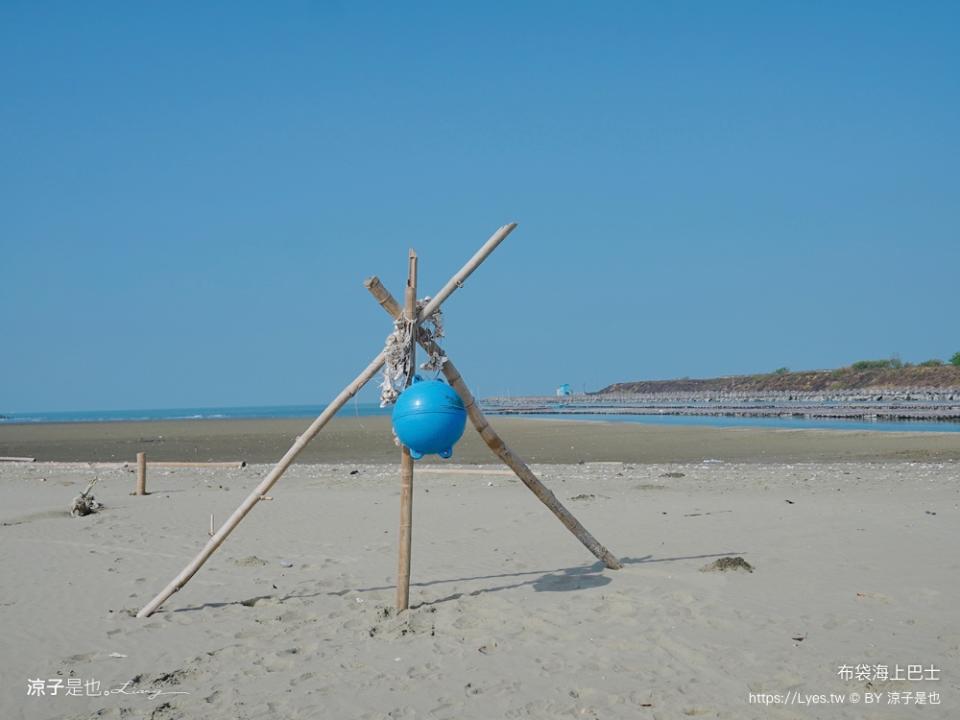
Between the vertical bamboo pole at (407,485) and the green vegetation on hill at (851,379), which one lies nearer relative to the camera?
the vertical bamboo pole at (407,485)

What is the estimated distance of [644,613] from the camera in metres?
6.62

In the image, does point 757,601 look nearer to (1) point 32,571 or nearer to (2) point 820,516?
(2) point 820,516

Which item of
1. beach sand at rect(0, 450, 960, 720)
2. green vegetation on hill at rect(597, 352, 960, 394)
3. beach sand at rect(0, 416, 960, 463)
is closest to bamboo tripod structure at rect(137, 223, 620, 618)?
beach sand at rect(0, 450, 960, 720)

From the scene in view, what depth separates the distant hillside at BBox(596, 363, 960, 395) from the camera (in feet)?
240

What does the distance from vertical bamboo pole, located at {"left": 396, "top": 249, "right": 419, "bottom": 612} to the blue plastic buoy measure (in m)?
0.43

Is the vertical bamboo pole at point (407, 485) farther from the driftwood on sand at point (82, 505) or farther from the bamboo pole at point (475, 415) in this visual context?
the driftwood on sand at point (82, 505)

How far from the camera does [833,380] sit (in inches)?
3469

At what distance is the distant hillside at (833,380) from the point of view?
73188 millimetres

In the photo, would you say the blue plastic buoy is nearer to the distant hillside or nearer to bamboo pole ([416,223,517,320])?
bamboo pole ([416,223,517,320])

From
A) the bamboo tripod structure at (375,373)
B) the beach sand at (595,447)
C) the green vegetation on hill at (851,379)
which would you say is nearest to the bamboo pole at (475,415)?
the bamboo tripod structure at (375,373)

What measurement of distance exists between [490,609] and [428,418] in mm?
1812

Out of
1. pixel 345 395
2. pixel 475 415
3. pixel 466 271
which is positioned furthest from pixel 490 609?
pixel 466 271

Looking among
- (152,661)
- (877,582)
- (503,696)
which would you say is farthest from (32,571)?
(877,582)

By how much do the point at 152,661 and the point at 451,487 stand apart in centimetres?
968
